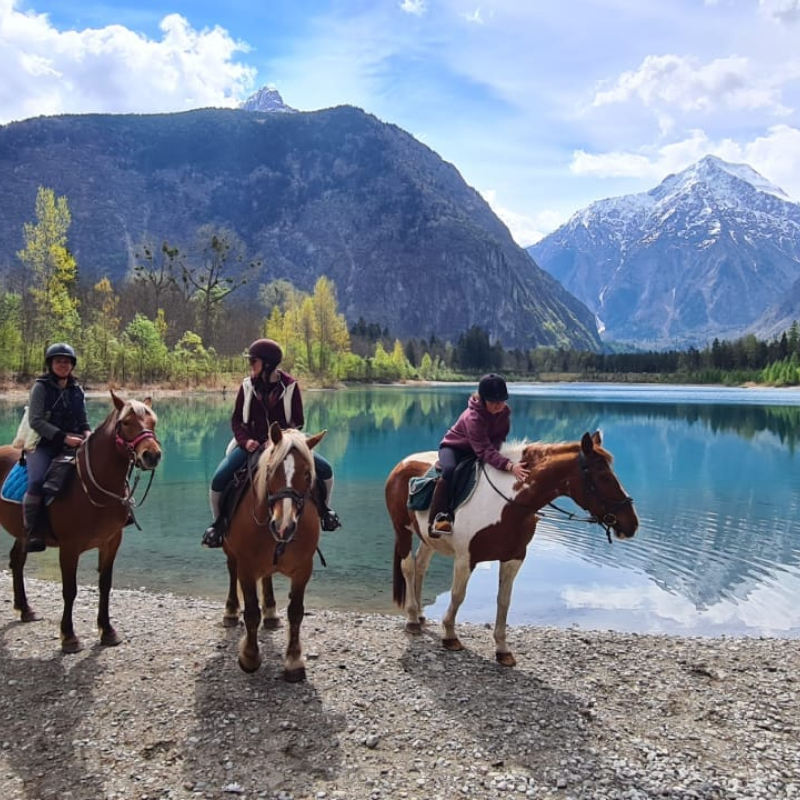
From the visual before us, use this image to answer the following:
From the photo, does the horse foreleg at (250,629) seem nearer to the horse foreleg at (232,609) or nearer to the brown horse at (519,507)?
the horse foreleg at (232,609)

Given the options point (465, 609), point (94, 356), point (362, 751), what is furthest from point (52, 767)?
point (94, 356)

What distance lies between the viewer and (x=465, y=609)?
36.0 ft

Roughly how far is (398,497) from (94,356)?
5293 centimetres

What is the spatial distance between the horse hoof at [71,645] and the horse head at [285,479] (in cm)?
279

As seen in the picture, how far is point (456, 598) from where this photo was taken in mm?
7273

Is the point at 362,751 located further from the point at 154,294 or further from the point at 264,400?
the point at 154,294

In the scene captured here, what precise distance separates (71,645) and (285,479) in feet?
10.9

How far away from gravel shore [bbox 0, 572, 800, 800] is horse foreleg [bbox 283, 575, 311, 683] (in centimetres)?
18

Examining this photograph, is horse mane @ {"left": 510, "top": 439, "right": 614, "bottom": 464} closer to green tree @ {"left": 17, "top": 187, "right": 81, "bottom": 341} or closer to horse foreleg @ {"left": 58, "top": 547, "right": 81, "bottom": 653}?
horse foreleg @ {"left": 58, "top": 547, "right": 81, "bottom": 653}

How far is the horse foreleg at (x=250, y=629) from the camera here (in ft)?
20.8

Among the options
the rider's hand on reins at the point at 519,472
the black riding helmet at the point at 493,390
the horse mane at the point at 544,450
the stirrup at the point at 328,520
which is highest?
the black riding helmet at the point at 493,390

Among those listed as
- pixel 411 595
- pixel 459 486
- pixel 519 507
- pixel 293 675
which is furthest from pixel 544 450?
pixel 293 675

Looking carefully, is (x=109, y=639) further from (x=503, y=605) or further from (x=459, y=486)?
(x=503, y=605)

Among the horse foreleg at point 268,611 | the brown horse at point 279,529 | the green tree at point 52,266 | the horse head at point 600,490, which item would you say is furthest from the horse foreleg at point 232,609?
the green tree at point 52,266
